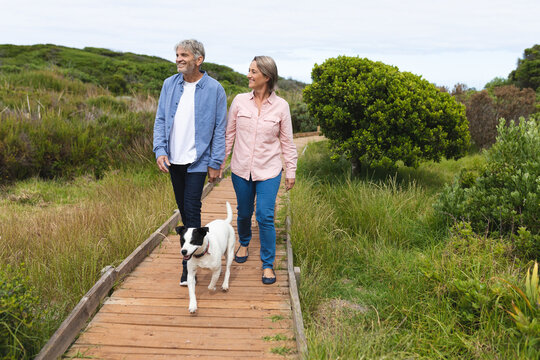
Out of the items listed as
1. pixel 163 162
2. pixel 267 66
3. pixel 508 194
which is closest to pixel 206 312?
pixel 163 162

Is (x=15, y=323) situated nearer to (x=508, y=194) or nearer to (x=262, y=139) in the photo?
(x=262, y=139)

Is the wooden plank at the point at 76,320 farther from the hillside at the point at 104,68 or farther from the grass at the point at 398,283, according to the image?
the hillside at the point at 104,68

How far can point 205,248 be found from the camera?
352cm

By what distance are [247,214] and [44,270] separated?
89.1 inches

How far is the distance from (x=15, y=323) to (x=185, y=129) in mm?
2058

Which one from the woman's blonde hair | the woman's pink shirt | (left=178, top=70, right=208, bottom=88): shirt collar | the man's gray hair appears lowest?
the woman's pink shirt

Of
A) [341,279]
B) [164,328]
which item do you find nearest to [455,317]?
[341,279]

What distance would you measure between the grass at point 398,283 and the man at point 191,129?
68.2 inches

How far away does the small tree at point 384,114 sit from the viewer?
809 cm

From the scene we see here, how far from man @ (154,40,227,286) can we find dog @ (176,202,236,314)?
1.17 feet

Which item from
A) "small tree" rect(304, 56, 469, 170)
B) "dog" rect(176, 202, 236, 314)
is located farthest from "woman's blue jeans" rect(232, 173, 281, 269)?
"small tree" rect(304, 56, 469, 170)

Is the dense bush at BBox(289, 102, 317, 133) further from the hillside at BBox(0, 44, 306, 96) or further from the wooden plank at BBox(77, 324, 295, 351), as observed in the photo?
the wooden plank at BBox(77, 324, 295, 351)

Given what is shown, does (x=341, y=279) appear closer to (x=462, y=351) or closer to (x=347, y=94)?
(x=462, y=351)

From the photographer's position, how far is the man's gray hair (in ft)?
11.7
